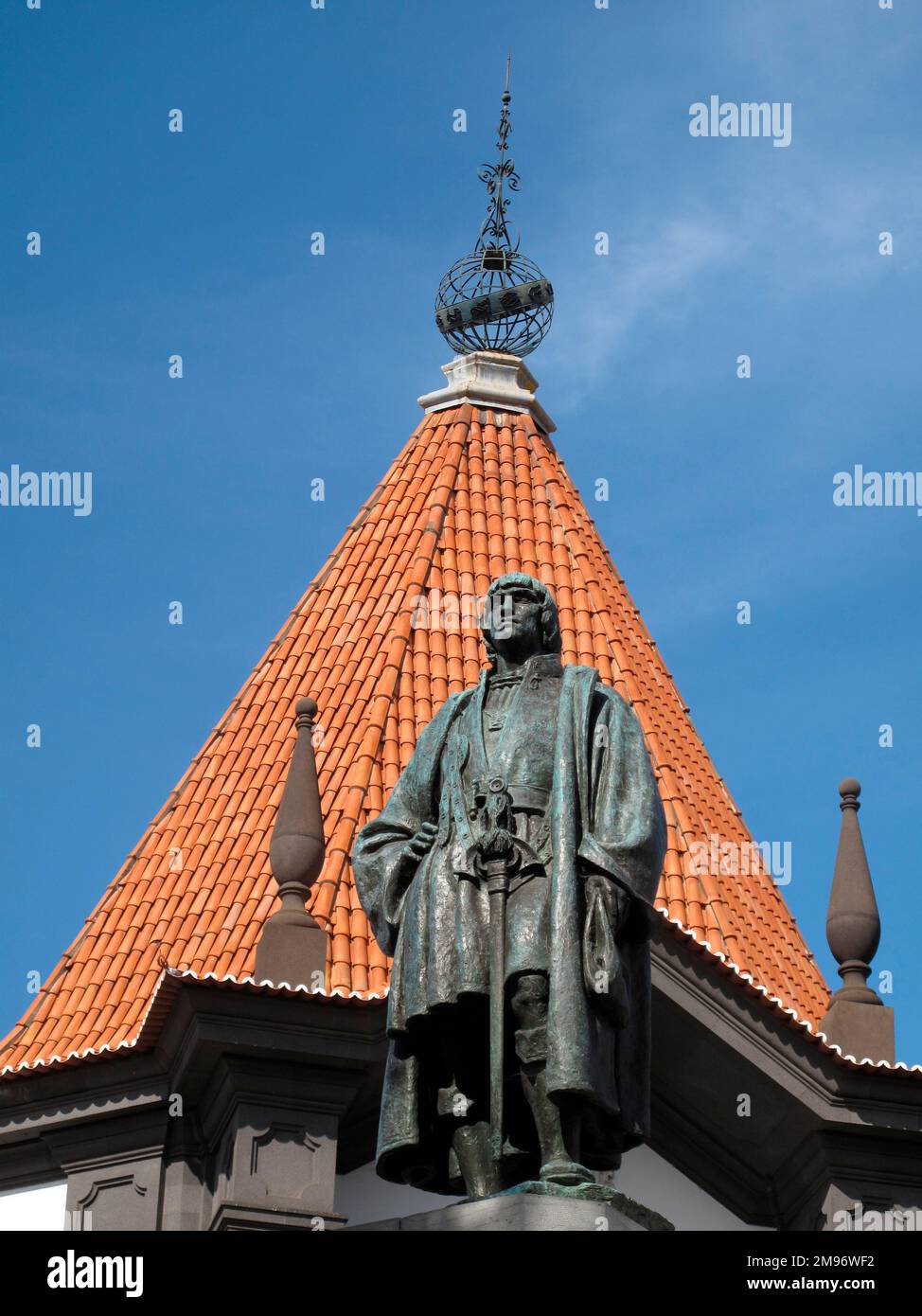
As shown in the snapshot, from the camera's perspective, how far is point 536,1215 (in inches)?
355

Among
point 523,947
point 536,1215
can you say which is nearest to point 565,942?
point 523,947

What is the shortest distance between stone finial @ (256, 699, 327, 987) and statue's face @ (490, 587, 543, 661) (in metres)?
8.81

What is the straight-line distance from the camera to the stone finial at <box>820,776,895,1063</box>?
20.3m

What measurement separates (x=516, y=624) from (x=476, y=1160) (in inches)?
80.3

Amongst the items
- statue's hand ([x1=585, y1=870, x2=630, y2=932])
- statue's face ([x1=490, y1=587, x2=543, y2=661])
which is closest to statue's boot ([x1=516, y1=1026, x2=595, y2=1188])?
statue's hand ([x1=585, y1=870, x2=630, y2=932])

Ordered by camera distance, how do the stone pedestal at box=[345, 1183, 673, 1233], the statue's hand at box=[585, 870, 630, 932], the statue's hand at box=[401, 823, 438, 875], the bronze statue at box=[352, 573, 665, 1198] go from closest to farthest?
the stone pedestal at box=[345, 1183, 673, 1233] < the bronze statue at box=[352, 573, 665, 1198] < the statue's hand at box=[585, 870, 630, 932] < the statue's hand at box=[401, 823, 438, 875]

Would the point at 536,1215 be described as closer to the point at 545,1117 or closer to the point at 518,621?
the point at 545,1117

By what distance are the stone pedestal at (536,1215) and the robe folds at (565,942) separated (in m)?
0.44

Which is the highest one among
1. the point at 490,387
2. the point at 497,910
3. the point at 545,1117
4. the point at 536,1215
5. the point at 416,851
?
the point at 490,387

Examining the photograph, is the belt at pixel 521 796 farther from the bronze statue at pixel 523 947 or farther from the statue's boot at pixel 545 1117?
the statue's boot at pixel 545 1117

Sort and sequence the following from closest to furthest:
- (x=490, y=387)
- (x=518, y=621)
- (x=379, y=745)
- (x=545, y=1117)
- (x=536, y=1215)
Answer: (x=536, y=1215), (x=545, y=1117), (x=518, y=621), (x=379, y=745), (x=490, y=387)

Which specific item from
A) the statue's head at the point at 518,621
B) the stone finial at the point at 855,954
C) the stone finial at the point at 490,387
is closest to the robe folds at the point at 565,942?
the statue's head at the point at 518,621

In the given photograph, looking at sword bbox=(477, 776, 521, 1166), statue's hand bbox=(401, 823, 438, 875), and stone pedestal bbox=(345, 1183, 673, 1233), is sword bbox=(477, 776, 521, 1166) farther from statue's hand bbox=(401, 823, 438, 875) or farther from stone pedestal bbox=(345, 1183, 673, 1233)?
stone pedestal bbox=(345, 1183, 673, 1233)
